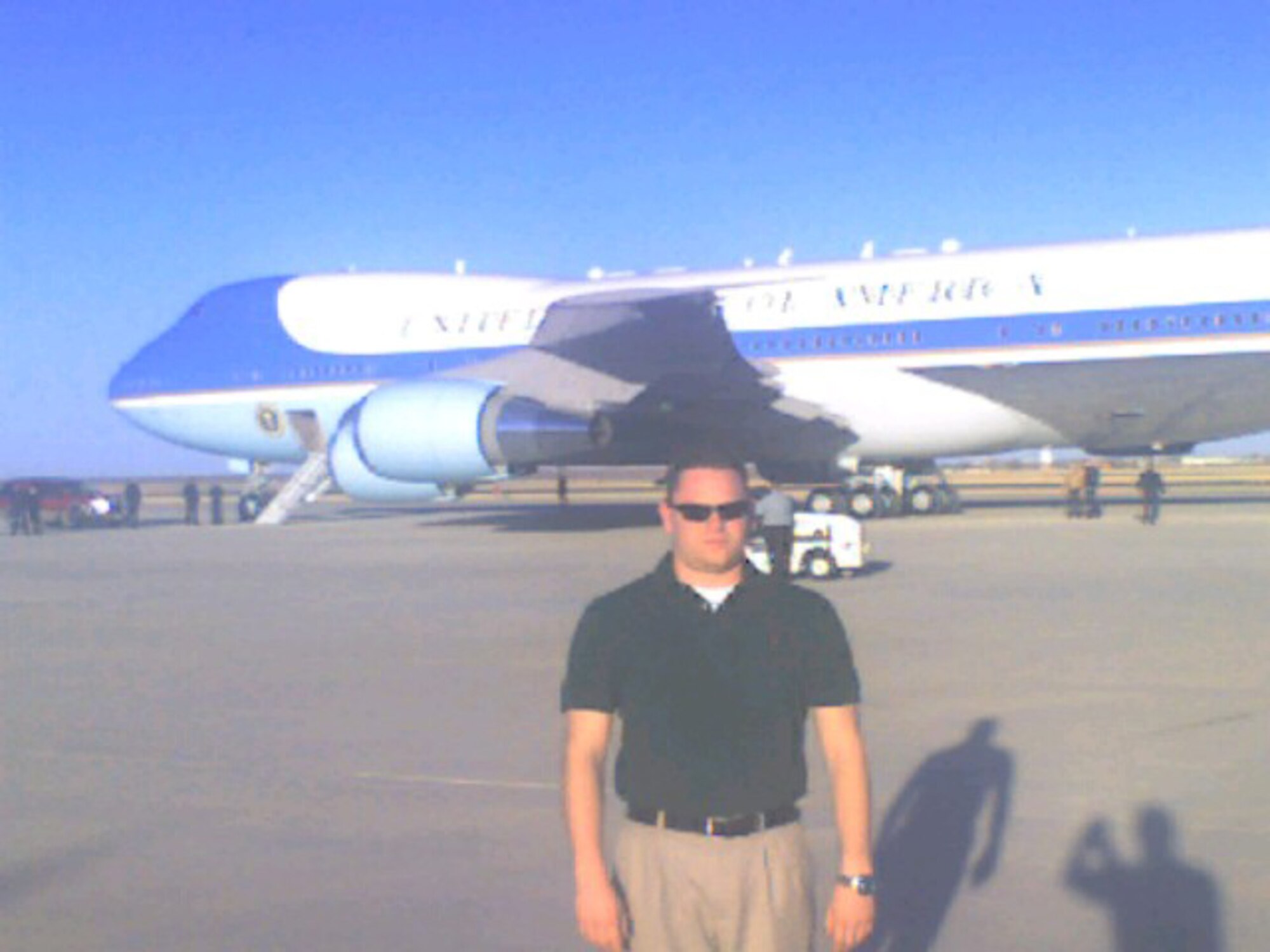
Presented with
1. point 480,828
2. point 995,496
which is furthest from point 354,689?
point 995,496

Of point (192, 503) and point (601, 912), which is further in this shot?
point (192, 503)

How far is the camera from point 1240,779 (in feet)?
22.0

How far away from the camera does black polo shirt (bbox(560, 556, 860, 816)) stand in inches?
132

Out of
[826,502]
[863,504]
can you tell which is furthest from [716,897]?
[863,504]

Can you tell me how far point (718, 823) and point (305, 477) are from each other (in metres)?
27.2

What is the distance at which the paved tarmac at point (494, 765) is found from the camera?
16.6 ft

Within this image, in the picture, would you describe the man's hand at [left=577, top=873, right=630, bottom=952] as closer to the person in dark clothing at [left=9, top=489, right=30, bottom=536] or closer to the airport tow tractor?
the airport tow tractor

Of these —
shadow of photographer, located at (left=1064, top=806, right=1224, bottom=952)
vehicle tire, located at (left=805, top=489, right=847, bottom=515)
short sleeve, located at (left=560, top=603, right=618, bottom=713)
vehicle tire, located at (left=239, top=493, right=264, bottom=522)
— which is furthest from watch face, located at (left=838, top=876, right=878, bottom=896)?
vehicle tire, located at (left=239, top=493, right=264, bottom=522)

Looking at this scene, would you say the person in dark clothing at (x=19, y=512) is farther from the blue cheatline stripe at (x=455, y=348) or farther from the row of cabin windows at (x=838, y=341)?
the row of cabin windows at (x=838, y=341)

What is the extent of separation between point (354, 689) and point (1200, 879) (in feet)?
18.4

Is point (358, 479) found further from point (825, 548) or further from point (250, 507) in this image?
point (825, 548)

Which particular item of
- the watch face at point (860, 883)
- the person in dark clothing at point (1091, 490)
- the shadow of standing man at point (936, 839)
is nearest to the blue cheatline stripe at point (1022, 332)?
the person in dark clothing at point (1091, 490)

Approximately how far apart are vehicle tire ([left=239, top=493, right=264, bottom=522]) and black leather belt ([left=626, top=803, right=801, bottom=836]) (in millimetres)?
30244

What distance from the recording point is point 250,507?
32781mm
